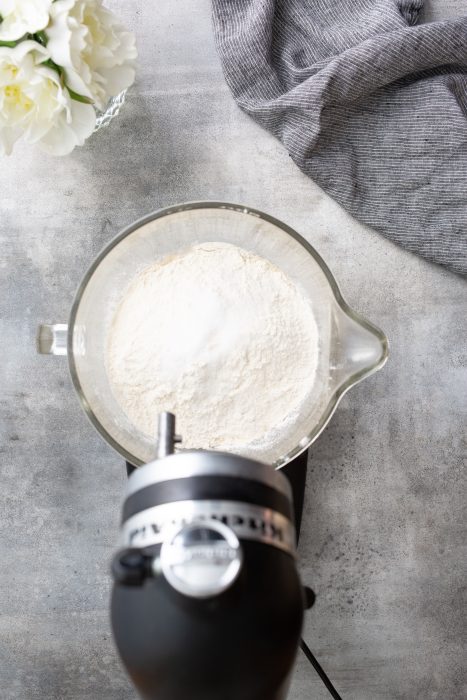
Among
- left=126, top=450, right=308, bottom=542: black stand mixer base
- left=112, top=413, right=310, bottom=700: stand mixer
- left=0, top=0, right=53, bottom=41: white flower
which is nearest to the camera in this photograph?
left=112, top=413, right=310, bottom=700: stand mixer

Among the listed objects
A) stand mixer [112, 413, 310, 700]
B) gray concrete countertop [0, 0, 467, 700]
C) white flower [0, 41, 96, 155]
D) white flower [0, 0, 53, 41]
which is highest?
white flower [0, 0, 53, 41]

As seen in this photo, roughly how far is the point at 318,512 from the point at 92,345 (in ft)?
1.29

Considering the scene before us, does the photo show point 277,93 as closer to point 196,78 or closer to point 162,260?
point 196,78

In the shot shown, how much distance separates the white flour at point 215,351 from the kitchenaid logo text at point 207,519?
0.86 ft

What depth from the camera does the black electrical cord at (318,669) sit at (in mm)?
936

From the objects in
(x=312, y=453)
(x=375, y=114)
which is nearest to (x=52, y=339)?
(x=312, y=453)

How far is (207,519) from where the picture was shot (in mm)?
512

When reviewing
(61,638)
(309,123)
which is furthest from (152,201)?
(61,638)

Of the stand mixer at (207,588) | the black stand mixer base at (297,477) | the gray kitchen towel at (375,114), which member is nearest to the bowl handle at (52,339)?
the black stand mixer base at (297,477)

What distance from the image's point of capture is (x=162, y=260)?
2.83 ft

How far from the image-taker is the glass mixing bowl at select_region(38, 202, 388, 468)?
2.63 ft

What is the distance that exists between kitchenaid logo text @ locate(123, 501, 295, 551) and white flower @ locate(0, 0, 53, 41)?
0.55m

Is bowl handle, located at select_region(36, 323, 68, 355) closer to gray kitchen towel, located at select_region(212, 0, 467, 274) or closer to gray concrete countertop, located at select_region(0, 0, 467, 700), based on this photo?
gray concrete countertop, located at select_region(0, 0, 467, 700)

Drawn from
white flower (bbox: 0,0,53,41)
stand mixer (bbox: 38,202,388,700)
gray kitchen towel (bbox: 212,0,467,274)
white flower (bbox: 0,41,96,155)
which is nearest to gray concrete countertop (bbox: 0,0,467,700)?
gray kitchen towel (bbox: 212,0,467,274)
